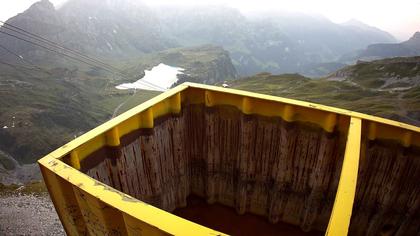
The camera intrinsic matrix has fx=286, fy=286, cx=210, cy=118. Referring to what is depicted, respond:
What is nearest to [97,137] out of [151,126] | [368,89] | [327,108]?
[151,126]

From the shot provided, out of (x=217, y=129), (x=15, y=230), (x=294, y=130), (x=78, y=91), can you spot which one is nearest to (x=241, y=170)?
(x=217, y=129)

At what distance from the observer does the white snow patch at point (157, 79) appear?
158 m

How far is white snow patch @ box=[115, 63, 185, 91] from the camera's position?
158 m

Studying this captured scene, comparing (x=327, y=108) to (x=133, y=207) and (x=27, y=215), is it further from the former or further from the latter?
(x=27, y=215)

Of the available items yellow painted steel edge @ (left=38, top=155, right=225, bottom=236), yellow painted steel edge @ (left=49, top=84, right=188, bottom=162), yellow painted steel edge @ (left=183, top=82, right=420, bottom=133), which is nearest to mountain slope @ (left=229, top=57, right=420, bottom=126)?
yellow painted steel edge @ (left=183, top=82, right=420, bottom=133)

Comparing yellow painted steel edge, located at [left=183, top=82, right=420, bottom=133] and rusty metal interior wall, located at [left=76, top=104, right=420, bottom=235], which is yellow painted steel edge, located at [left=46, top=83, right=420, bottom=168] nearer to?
yellow painted steel edge, located at [left=183, top=82, right=420, bottom=133]

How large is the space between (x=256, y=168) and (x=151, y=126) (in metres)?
3.48

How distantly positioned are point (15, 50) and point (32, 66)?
82.8 feet

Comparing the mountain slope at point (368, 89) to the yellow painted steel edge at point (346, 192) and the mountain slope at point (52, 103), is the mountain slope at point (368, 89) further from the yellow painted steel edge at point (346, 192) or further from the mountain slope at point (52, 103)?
the mountain slope at point (52, 103)

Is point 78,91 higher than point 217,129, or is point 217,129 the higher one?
point 217,129

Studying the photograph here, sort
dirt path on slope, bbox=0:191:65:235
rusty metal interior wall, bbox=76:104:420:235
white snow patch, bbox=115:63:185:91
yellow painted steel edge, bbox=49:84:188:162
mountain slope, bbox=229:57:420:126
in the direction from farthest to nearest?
white snow patch, bbox=115:63:185:91
mountain slope, bbox=229:57:420:126
dirt path on slope, bbox=0:191:65:235
rusty metal interior wall, bbox=76:104:420:235
yellow painted steel edge, bbox=49:84:188:162

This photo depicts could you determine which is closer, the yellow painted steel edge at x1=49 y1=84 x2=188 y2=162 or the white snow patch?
the yellow painted steel edge at x1=49 y1=84 x2=188 y2=162

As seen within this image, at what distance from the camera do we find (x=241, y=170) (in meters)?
8.91

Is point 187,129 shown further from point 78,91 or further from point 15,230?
point 78,91
